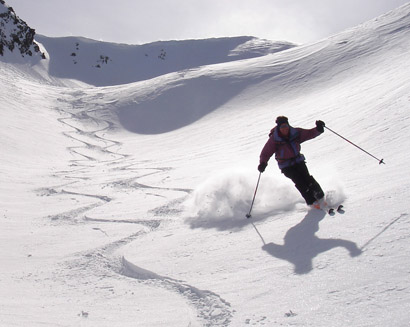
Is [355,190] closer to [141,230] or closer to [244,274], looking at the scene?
[244,274]

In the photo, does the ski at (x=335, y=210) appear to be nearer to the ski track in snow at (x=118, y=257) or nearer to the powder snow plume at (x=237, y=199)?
the powder snow plume at (x=237, y=199)

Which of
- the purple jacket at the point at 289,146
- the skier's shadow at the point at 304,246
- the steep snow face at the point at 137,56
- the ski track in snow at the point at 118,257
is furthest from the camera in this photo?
the steep snow face at the point at 137,56

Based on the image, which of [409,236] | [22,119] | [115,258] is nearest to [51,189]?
[115,258]

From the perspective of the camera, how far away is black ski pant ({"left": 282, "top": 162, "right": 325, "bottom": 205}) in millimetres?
6129

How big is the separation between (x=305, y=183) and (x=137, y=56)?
481 feet

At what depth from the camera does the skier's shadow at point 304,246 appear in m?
4.32

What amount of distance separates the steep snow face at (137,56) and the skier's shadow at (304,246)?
122557 millimetres

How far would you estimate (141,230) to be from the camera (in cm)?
721

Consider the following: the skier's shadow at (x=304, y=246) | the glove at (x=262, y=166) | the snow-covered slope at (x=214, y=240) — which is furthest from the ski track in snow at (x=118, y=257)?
the glove at (x=262, y=166)

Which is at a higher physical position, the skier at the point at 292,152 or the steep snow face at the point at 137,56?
the steep snow face at the point at 137,56

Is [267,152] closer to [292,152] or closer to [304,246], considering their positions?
[292,152]

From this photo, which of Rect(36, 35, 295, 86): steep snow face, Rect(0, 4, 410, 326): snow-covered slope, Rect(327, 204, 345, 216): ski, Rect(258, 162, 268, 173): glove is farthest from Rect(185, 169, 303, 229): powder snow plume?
Rect(36, 35, 295, 86): steep snow face

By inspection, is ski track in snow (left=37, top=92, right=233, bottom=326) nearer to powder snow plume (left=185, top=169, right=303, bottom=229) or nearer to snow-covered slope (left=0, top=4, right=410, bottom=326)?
snow-covered slope (left=0, top=4, right=410, bottom=326)

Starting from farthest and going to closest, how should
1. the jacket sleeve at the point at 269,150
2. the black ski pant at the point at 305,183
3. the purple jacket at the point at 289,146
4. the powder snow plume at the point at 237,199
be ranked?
the powder snow plume at the point at 237,199, the jacket sleeve at the point at 269,150, the purple jacket at the point at 289,146, the black ski pant at the point at 305,183
